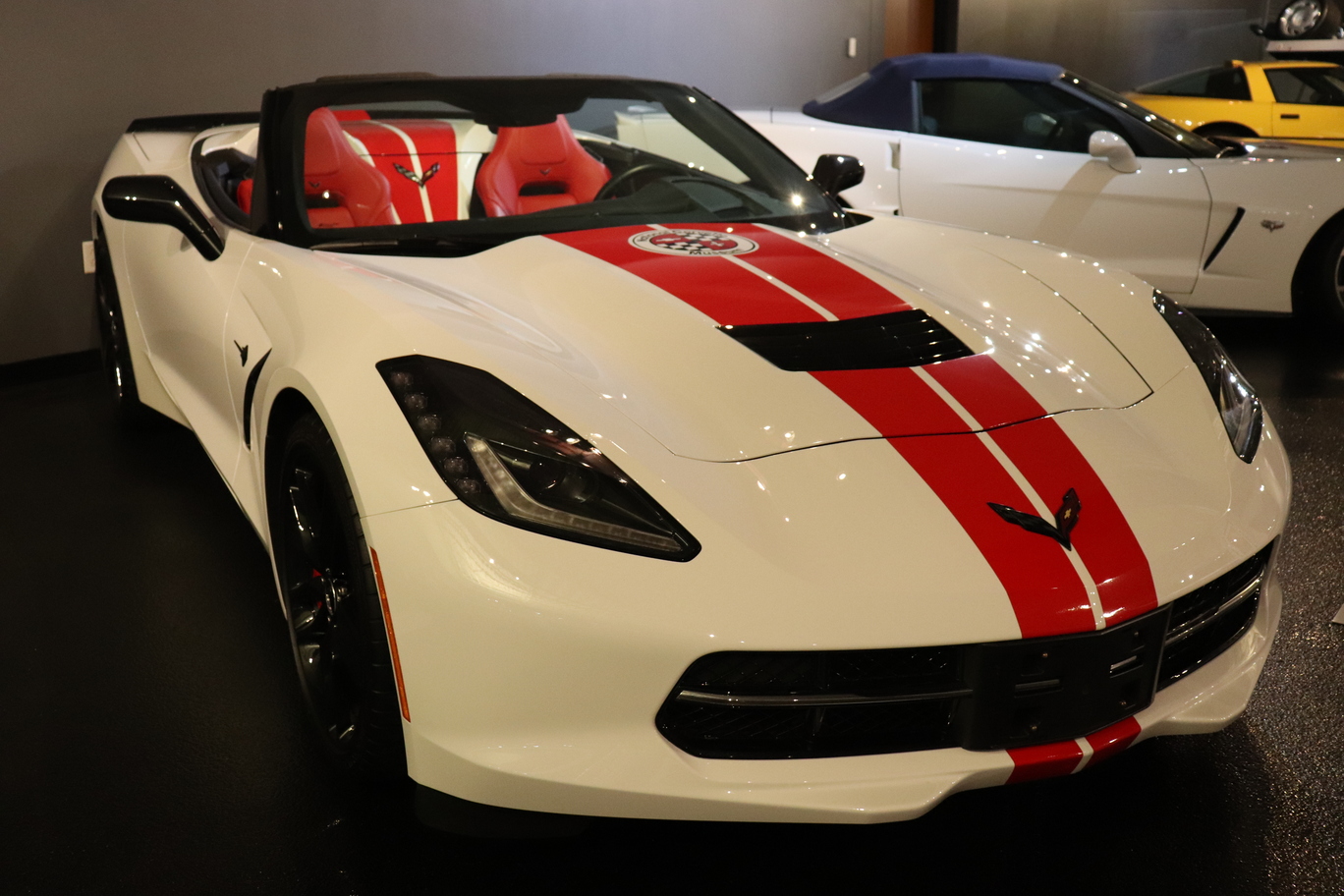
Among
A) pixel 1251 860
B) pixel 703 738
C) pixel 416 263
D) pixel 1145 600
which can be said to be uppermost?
pixel 416 263

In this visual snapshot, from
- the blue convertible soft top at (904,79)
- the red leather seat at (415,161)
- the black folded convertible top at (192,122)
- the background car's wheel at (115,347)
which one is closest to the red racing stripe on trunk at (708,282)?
the red leather seat at (415,161)

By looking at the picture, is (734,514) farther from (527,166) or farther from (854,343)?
(527,166)

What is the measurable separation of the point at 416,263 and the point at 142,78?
2815 mm

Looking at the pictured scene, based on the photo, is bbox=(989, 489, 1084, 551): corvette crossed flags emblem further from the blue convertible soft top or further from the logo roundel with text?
the blue convertible soft top

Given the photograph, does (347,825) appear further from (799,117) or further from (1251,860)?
(799,117)

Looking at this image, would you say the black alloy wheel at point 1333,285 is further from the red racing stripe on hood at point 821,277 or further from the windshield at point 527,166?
the red racing stripe on hood at point 821,277

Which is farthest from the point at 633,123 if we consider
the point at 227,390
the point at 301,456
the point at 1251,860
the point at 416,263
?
the point at 1251,860

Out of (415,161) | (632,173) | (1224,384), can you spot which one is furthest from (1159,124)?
(415,161)

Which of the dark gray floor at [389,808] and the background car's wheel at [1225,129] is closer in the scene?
the dark gray floor at [389,808]

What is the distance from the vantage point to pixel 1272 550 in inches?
59.7

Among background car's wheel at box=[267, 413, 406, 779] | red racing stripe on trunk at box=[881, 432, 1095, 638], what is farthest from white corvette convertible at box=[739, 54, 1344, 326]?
background car's wheel at box=[267, 413, 406, 779]

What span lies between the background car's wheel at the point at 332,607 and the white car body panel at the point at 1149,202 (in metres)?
3.22

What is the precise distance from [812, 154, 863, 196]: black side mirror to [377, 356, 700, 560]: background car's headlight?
1.50m

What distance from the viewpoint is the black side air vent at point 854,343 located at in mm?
1567
